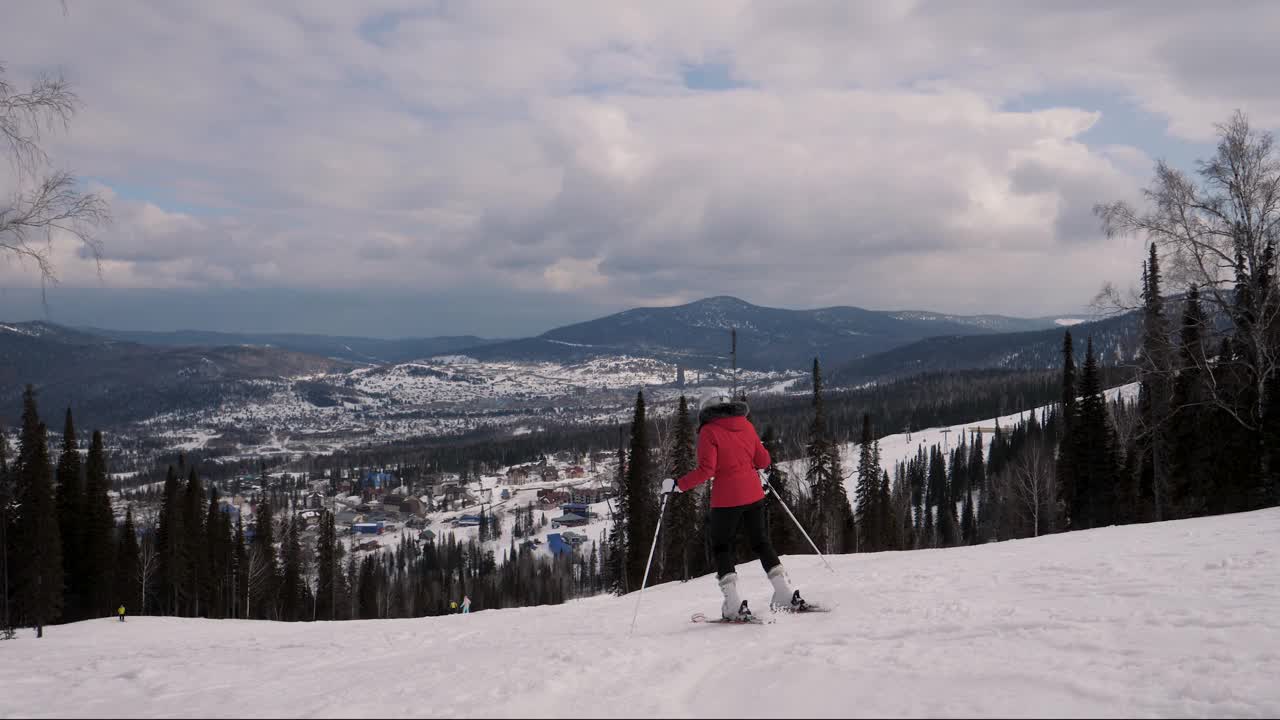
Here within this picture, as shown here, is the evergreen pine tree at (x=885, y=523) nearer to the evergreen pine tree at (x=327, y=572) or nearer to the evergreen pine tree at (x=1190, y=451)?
the evergreen pine tree at (x=1190, y=451)

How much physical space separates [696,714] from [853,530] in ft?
161

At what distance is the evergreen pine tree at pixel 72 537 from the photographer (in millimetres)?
40500

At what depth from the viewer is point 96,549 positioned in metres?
41.4

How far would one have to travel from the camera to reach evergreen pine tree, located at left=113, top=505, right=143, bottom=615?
1646 inches

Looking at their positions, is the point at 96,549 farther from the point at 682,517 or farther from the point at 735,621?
the point at 735,621

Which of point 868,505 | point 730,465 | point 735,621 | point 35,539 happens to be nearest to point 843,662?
point 735,621

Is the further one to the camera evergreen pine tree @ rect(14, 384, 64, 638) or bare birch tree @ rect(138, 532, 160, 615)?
bare birch tree @ rect(138, 532, 160, 615)

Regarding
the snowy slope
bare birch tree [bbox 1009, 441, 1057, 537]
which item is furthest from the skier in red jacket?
the snowy slope

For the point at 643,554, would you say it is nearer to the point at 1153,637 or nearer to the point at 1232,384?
the point at 1232,384

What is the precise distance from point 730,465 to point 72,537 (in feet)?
161

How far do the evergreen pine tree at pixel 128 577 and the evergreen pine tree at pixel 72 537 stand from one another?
62.4 inches

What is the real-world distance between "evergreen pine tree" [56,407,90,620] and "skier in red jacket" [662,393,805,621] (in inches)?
1833

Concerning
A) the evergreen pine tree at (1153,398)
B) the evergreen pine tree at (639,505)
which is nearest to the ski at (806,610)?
the evergreen pine tree at (1153,398)

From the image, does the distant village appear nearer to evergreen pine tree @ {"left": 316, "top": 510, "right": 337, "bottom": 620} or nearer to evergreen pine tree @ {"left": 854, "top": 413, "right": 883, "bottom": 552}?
evergreen pine tree @ {"left": 316, "top": 510, "right": 337, "bottom": 620}
